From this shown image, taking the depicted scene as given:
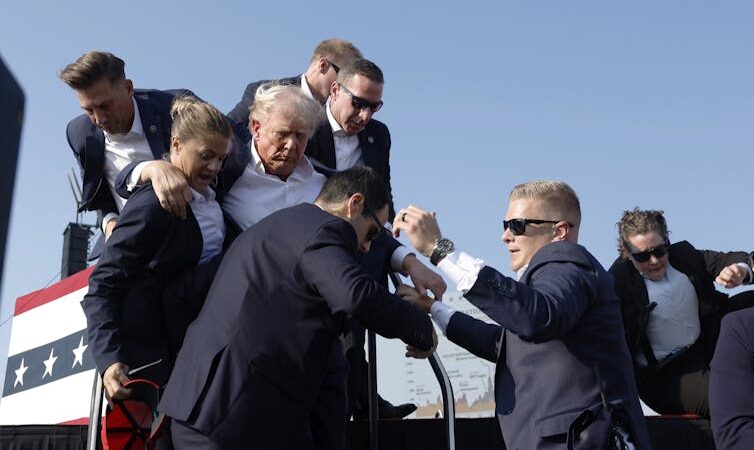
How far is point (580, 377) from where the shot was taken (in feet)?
9.87

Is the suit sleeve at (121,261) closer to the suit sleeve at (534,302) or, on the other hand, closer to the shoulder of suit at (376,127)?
the suit sleeve at (534,302)

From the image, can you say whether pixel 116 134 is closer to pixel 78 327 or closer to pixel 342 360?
pixel 342 360

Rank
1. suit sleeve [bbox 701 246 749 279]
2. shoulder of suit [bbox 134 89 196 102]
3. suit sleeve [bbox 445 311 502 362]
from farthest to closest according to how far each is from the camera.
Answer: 1. suit sleeve [bbox 701 246 749 279]
2. shoulder of suit [bbox 134 89 196 102]
3. suit sleeve [bbox 445 311 502 362]

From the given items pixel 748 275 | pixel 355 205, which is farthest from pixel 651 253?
pixel 355 205

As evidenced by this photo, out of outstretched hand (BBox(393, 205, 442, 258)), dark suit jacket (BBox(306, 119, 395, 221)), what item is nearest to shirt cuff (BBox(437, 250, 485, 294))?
outstretched hand (BBox(393, 205, 442, 258))

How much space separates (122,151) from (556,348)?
2078mm

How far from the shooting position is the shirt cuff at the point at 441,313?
371 centimetres

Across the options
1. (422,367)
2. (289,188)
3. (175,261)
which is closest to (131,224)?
(175,261)

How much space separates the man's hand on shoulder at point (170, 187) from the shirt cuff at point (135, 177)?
0.28 feet

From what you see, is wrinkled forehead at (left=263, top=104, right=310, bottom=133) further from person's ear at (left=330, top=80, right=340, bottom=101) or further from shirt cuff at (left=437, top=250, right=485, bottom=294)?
person's ear at (left=330, top=80, right=340, bottom=101)

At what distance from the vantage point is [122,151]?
384 centimetres

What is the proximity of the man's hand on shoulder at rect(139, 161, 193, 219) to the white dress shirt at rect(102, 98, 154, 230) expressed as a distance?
60 centimetres

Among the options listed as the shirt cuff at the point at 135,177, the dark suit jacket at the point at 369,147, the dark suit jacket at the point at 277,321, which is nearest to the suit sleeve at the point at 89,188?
the shirt cuff at the point at 135,177

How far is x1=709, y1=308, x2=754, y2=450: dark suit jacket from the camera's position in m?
3.63
